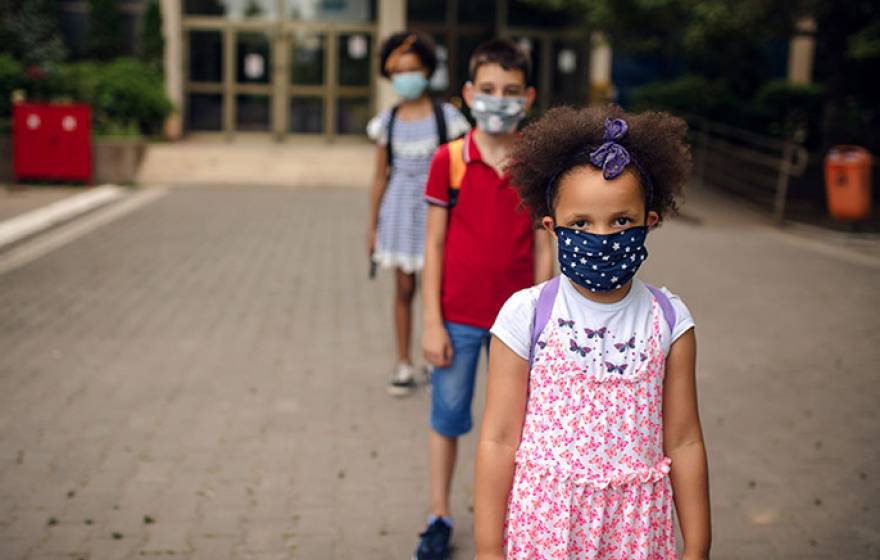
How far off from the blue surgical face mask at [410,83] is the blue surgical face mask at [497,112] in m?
2.11

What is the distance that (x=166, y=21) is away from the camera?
1001 inches

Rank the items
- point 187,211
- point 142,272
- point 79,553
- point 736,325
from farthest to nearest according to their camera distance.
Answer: point 187,211 → point 142,272 → point 736,325 → point 79,553

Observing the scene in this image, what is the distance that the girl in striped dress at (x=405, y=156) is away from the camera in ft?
19.1

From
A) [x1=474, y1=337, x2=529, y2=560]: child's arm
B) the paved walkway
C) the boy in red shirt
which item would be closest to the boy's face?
the boy in red shirt

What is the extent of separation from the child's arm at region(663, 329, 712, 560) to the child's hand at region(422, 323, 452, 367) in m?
1.35

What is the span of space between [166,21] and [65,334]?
1954cm

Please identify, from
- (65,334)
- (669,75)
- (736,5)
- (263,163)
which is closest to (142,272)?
(65,334)

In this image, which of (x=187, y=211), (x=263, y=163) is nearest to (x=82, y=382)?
(x=187, y=211)

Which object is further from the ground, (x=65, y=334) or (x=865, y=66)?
(x=865, y=66)

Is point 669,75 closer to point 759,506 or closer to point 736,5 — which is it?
point 736,5

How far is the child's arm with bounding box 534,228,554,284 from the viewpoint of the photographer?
3799 millimetres

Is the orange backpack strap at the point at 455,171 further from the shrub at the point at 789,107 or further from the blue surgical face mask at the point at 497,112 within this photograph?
the shrub at the point at 789,107

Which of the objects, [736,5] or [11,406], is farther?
[736,5]

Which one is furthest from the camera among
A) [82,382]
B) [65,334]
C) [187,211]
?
[187,211]
